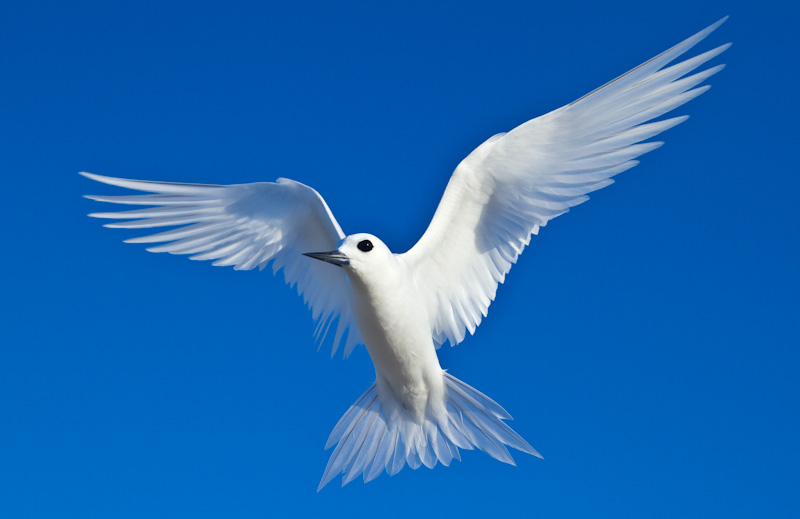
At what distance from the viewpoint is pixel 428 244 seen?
736 cm

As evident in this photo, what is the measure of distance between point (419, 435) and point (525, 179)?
2.39 meters

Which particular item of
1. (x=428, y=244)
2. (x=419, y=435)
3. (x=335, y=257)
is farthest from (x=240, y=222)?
(x=419, y=435)

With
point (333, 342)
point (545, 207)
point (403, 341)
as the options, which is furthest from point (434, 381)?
point (545, 207)

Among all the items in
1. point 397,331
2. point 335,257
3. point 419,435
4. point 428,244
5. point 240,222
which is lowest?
point 419,435

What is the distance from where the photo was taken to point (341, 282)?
26.3 ft

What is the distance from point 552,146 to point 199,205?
9.80ft

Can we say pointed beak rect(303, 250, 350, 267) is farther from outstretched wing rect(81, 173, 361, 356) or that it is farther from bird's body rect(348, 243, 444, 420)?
outstretched wing rect(81, 173, 361, 356)

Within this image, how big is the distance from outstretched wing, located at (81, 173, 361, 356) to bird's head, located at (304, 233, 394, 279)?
79 centimetres

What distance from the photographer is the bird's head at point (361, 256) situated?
6.62m

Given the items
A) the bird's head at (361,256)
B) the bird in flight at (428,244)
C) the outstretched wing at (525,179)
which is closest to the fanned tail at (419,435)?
the bird in flight at (428,244)

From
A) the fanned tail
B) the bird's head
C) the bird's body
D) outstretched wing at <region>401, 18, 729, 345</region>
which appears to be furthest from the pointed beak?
the fanned tail

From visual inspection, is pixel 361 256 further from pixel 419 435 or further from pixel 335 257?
pixel 419 435

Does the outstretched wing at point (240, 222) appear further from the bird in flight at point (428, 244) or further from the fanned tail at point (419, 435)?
the fanned tail at point (419, 435)

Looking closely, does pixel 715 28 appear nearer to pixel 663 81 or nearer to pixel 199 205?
pixel 663 81
